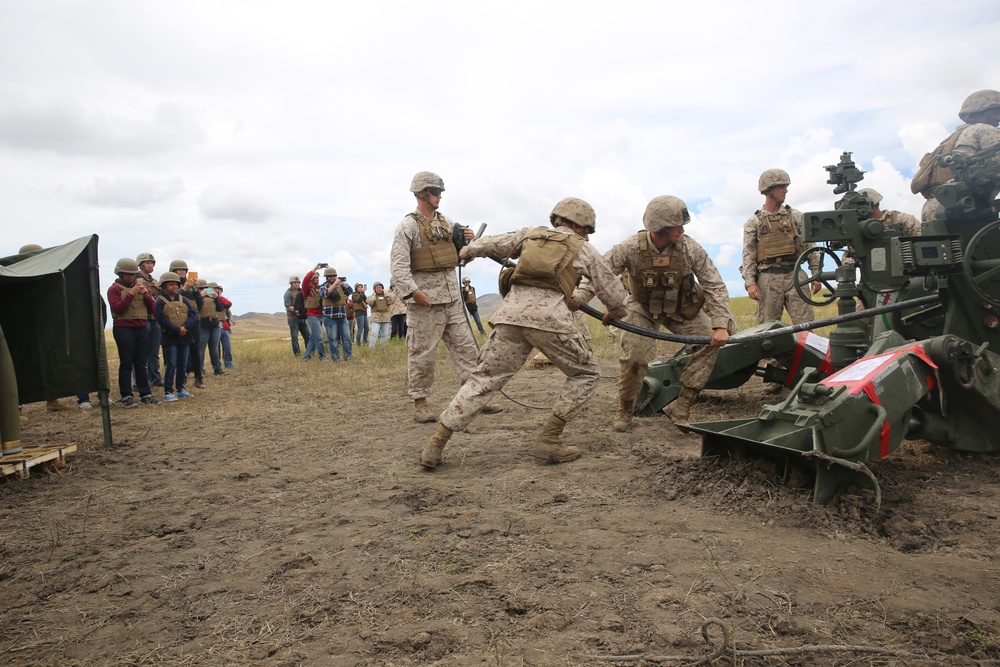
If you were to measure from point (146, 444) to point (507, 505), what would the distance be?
3849 mm

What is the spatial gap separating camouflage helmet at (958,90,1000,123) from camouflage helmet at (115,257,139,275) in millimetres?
9041

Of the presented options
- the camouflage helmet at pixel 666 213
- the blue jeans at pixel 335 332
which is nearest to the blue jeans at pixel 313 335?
the blue jeans at pixel 335 332

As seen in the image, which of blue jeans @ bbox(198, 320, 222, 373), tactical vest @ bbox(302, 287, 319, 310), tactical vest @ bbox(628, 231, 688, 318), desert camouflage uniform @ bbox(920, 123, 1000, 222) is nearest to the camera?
tactical vest @ bbox(628, 231, 688, 318)

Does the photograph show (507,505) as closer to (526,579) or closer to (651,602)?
(526,579)

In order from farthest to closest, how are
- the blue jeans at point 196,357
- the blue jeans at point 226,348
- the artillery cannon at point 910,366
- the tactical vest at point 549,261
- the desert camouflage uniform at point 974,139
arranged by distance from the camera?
the blue jeans at point 226,348 < the blue jeans at point 196,357 < the desert camouflage uniform at point 974,139 < the tactical vest at point 549,261 < the artillery cannon at point 910,366

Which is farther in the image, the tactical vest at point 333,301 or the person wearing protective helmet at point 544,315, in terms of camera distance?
the tactical vest at point 333,301

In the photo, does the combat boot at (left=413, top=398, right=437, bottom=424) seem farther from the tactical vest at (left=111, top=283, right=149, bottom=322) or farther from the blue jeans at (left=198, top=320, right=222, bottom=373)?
the blue jeans at (left=198, top=320, right=222, bottom=373)

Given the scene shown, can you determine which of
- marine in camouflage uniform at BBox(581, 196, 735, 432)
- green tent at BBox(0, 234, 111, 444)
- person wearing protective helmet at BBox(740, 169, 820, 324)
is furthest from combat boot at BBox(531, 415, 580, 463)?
green tent at BBox(0, 234, 111, 444)

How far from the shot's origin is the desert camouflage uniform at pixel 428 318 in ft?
19.7

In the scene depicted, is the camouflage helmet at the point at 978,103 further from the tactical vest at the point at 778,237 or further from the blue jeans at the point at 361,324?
the blue jeans at the point at 361,324

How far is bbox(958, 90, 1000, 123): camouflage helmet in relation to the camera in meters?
5.77

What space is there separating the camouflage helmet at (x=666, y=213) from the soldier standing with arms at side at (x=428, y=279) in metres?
1.74

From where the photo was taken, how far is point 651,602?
2.50m

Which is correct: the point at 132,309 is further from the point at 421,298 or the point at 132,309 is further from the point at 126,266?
the point at 421,298
